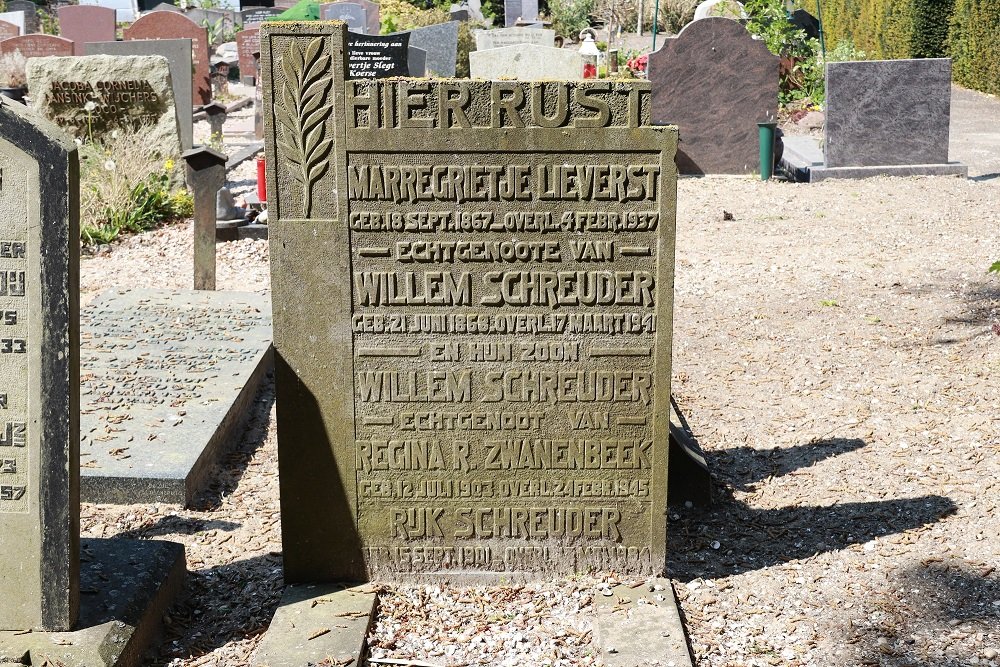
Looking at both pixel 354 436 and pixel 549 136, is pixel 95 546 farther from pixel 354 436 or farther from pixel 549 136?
pixel 549 136

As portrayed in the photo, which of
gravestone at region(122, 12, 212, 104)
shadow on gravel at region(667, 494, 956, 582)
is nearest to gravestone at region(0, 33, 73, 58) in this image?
gravestone at region(122, 12, 212, 104)

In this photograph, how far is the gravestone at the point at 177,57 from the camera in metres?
13.8

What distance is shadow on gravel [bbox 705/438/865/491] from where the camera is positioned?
16.4 ft

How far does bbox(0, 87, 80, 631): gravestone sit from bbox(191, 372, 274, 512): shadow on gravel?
1585 mm

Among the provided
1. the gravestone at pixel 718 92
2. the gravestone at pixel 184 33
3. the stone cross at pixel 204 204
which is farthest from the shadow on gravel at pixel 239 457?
the gravestone at pixel 184 33

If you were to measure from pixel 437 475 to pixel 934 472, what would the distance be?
2.38 meters

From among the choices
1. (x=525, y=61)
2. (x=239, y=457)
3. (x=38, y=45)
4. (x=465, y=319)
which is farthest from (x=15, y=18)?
(x=465, y=319)

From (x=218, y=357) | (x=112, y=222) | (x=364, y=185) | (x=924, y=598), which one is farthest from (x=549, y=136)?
(x=112, y=222)

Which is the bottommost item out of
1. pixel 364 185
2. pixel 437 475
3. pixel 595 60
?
pixel 437 475

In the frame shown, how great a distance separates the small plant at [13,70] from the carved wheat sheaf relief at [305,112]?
17619 millimetres

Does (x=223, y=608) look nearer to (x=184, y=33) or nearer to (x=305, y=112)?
(x=305, y=112)

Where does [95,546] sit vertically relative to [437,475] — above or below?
below

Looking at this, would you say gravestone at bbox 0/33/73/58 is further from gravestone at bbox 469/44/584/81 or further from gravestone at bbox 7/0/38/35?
gravestone at bbox 469/44/584/81

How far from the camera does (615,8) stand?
34.3m
